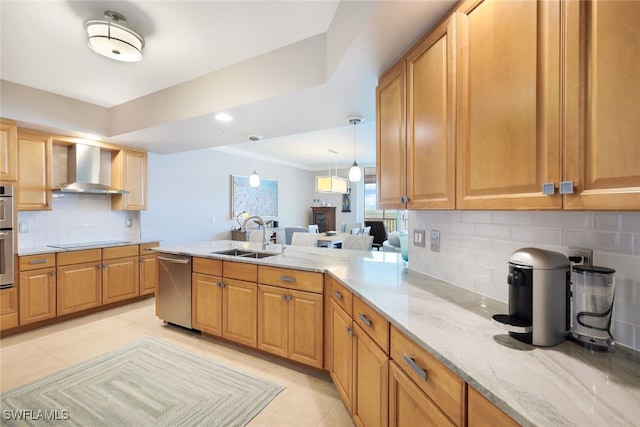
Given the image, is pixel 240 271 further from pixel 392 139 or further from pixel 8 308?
pixel 8 308

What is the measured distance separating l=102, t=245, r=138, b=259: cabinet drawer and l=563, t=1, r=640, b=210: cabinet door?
457 cm

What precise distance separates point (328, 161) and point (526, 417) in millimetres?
7509

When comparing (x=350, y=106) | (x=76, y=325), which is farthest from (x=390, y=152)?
(x=76, y=325)

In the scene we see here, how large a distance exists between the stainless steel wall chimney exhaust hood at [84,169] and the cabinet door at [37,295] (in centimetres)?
105

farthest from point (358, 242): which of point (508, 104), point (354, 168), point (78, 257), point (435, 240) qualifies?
point (78, 257)

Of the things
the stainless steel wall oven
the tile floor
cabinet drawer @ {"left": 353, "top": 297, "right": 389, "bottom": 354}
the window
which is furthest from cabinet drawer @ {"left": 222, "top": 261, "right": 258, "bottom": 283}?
the window

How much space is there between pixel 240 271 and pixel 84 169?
2.82m

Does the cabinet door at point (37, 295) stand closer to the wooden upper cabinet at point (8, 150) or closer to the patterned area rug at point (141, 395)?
the wooden upper cabinet at point (8, 150)

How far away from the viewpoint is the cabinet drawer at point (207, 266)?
2.73m

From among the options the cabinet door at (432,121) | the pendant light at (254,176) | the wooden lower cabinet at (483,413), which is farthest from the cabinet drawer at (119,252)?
the wooden lower cabinet at (483,413)

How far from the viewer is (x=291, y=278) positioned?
230cm

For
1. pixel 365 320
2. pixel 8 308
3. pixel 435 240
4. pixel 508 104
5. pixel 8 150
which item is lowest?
pixel 8 308

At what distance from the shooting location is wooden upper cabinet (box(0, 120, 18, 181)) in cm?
293

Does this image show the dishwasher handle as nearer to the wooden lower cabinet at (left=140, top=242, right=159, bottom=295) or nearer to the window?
the wooden lower cabinet at (left=140, top=242, right=159, bottom=295)
